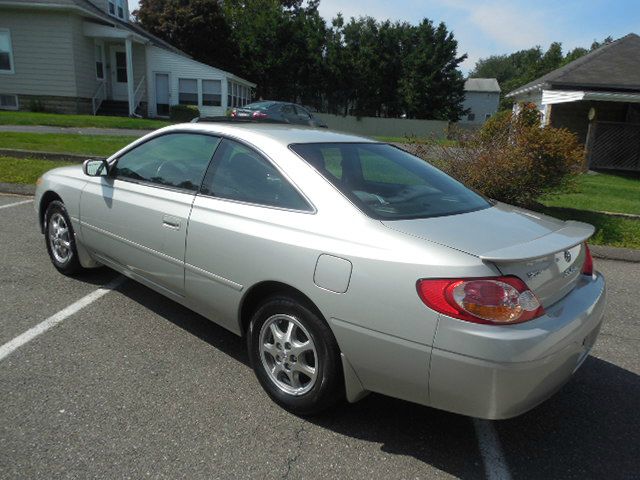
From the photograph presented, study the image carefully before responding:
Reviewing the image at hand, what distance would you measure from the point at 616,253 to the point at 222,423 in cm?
569

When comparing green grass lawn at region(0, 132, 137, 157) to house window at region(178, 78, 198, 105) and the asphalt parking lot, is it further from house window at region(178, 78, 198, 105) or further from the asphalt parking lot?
house window at region(178, 78, 198, 105)

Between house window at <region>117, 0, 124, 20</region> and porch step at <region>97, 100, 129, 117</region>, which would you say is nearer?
porch step at <region>97, 100, 129, 117</region>

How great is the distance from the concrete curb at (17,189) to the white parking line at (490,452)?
25.2ft

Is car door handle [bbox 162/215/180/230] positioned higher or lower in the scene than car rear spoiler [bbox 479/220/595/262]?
lower

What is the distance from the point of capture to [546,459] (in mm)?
2609

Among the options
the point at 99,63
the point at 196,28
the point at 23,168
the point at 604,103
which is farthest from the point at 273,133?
the point at 196,28

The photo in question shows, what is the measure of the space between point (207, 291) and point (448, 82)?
42557 millimetres

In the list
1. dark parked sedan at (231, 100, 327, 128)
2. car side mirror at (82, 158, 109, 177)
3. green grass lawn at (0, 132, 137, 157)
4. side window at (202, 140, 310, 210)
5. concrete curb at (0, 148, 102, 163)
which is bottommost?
concrete curb at (0, 148, 102, 163)

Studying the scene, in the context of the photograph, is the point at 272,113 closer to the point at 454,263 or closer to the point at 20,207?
the point at 20,207

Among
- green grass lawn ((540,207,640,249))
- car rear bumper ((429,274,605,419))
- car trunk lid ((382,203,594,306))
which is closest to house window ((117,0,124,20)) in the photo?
green grass lawn ((540,207,640,249))

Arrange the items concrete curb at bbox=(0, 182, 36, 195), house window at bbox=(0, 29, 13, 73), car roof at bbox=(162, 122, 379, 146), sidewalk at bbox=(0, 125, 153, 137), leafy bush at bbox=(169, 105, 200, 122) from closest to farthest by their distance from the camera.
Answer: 1. car roof at bbox=(162, 122, 379, 146)
2. concrete curb at bbox=(0, 182, 36, 195)
3. sidewalk at bbox=(0, 125, 153, 137)
4. house window at bbox=(0, 29, 13, 73)
5. leafy bush at bbox=(169, 105, 200, 122)

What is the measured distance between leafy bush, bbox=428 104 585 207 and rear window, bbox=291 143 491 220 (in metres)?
3.83

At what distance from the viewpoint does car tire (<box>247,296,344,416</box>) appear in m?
2.65

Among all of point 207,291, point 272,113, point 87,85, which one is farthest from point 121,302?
point 87,85
